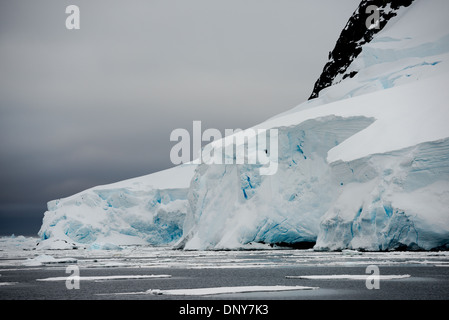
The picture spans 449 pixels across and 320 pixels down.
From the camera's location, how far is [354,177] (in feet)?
71.4

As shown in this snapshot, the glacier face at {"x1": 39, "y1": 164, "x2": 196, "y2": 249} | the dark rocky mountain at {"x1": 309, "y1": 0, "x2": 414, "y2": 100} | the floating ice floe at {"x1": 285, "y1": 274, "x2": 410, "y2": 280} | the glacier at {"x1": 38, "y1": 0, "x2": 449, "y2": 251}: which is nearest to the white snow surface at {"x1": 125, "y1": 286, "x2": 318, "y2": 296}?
the floating ice floe at {"x1": 285, "y1": 274, "x2": 410, "y2": 280}

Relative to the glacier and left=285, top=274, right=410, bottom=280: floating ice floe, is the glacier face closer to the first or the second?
the glacier

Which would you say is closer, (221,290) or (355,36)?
(221,290)

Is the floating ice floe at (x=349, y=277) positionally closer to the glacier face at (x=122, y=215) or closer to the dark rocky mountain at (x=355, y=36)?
the glacier face at (x=122, y=215)

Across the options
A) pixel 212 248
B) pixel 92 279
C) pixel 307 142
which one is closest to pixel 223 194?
pixel 212 248

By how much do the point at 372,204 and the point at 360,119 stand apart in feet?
18.8

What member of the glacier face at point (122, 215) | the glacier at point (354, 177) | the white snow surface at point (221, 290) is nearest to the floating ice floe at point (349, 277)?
the white snow surface at point (221, 290)

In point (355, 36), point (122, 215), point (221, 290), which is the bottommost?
point (122, 215)

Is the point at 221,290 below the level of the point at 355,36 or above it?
below

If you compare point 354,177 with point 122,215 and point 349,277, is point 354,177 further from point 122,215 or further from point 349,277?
point 122,215

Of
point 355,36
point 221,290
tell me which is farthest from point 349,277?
point 355,36

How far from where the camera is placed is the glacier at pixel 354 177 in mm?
18797

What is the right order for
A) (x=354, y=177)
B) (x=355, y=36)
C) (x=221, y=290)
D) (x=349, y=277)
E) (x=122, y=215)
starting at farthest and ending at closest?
(x=355, y=36) < (x=122, y=215) < (x=354, y=177) < (x=349, y=277) < (x=221, y=290)

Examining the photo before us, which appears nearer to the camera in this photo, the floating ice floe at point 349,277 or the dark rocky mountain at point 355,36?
the floating ice floe at point 349,277
